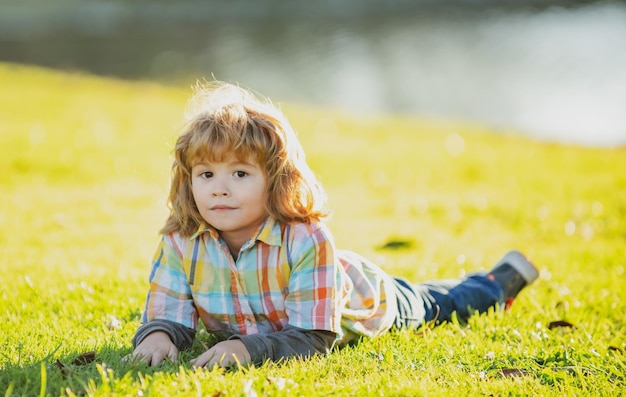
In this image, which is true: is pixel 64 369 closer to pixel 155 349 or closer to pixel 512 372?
pixel 155 349

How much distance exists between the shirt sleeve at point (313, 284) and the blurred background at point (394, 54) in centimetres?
1290

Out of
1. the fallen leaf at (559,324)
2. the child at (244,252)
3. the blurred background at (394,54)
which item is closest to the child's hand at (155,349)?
the child at (244,252)

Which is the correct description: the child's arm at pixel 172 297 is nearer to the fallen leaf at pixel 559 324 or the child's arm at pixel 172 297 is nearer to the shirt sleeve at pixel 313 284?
the shirt sleeve at pixel 313 284

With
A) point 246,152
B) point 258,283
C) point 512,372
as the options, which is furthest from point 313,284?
point 512,372

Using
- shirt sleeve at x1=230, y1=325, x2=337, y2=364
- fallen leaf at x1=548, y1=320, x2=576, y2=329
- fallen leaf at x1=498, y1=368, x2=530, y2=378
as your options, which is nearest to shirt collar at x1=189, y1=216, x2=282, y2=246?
shirt sleeve at x1=230, y1=325, x2=337, y2=364

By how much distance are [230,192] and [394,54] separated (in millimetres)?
22534

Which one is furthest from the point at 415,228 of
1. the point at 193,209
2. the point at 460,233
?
the point at 193,209

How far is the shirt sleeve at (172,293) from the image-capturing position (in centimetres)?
371

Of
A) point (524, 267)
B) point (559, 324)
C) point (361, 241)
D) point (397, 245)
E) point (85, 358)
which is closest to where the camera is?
point (85, 358)

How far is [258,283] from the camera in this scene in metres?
3.61

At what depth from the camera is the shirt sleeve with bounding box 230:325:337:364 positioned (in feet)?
11.1

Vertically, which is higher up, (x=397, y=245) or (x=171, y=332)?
(x=171, y=332)

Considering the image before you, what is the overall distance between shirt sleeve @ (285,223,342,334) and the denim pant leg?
76 centimetres

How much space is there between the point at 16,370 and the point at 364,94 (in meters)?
18.3
